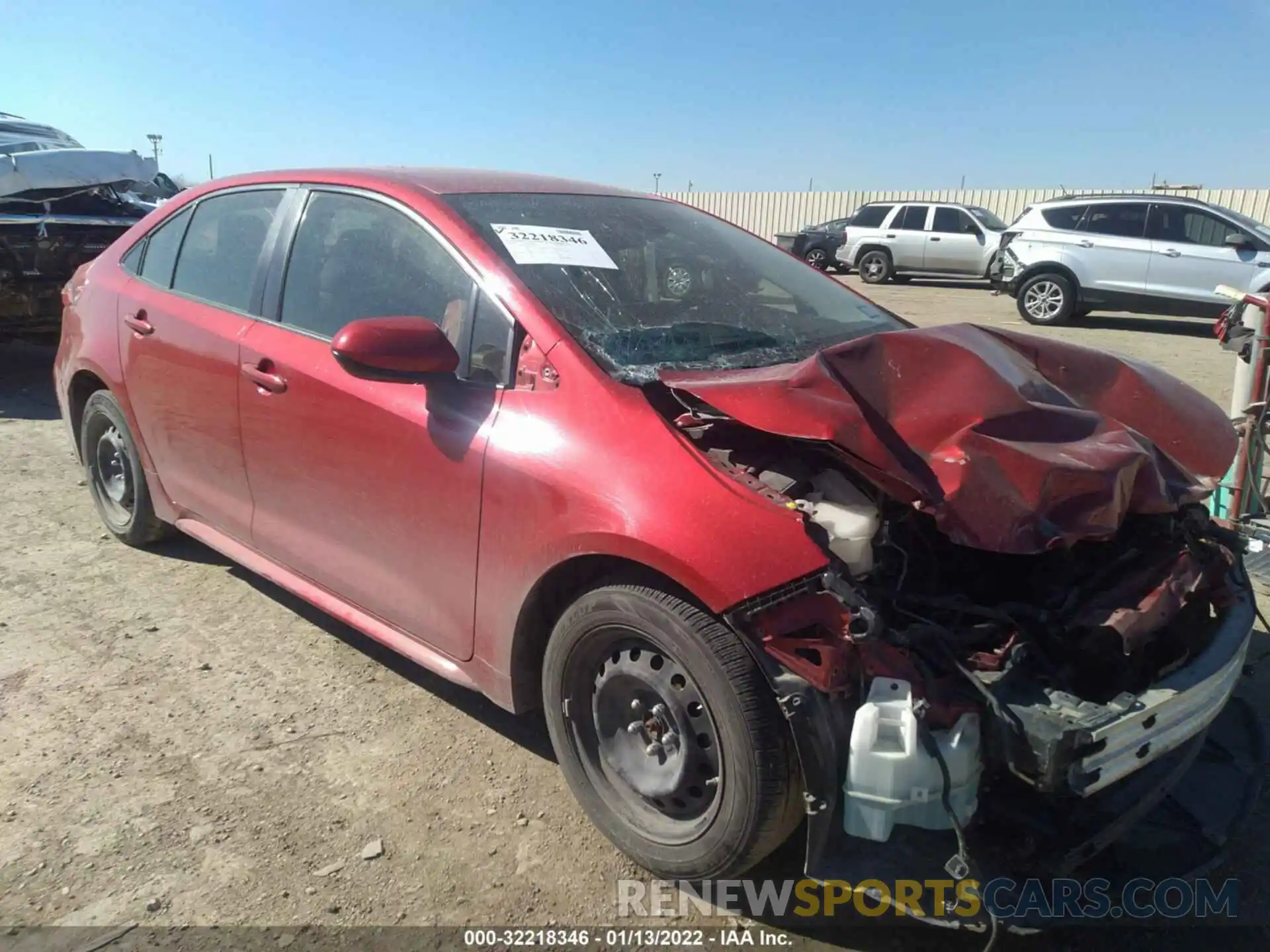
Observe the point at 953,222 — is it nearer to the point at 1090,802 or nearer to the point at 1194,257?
the point at 1194,257

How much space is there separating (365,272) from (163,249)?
4.95ft

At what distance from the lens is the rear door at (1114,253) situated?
42.9ft

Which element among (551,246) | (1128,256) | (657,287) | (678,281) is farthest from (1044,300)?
(551,246)

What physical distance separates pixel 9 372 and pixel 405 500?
7600 mm

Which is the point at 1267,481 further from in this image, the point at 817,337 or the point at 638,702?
the point at 638,702

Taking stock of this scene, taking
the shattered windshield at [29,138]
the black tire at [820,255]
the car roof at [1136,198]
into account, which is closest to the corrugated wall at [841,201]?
the black tire at [820,255]

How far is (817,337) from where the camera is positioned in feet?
9.82

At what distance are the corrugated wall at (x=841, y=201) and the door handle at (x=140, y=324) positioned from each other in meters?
24.0

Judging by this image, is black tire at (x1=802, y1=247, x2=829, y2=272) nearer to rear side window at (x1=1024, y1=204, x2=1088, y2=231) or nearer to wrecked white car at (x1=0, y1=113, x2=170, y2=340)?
rear side window at (x1=1024, y1=204, x2=1088, y2=231)

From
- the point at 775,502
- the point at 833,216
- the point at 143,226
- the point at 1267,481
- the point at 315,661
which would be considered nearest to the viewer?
the point at 775,502

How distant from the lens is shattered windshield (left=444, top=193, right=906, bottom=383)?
2.62 meters

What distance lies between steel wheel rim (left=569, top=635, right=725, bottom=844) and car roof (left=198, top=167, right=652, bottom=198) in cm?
157

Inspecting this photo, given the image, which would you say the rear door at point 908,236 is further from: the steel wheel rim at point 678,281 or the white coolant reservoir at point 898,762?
the white coolant reservoir at point 898,762

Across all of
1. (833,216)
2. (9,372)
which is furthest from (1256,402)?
(833,216)
